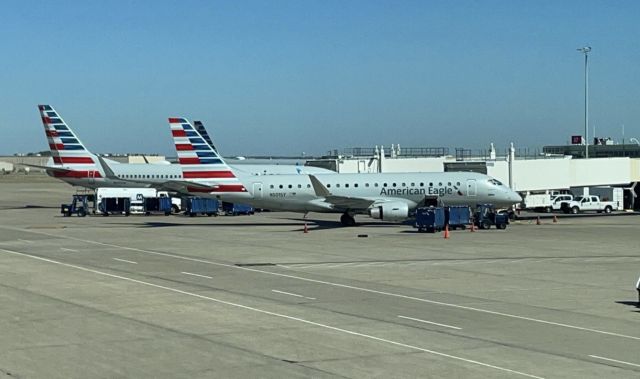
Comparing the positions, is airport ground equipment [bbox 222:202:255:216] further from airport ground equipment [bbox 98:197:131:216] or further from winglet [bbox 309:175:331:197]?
winglet [bbox 309:175:331:197]

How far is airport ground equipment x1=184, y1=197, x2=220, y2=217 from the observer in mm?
76062

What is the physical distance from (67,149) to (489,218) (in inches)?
1646

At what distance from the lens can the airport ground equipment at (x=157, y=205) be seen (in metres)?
80.2

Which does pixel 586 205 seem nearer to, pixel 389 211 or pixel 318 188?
pixel 389 211

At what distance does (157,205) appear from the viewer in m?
80.6

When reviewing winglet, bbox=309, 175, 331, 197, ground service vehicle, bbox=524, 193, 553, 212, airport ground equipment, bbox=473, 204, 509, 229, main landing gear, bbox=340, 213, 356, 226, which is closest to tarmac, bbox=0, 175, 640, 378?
airport ground equipment, bbox=473, 204, 509, 229

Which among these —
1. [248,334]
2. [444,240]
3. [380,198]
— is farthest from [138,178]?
[248,334]

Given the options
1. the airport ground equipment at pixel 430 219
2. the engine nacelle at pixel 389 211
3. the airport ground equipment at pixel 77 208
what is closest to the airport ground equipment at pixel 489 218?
the airport ground equipment at pixel 430 219

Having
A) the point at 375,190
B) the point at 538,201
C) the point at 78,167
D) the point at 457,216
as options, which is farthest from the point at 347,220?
the point at 78,167

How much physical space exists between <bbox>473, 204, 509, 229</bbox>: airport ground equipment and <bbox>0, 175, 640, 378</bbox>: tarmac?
8.09 metres

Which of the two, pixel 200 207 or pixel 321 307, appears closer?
pixel 321 307

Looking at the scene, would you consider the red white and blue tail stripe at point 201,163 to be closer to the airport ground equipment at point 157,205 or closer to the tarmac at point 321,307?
the tarmac at point 321,307

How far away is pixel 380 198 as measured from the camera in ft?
→ 196

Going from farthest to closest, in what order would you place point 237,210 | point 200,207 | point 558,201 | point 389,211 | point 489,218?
point 558,201 → point 237,210 → point 200,207 → point 489,218 → point 389,211
